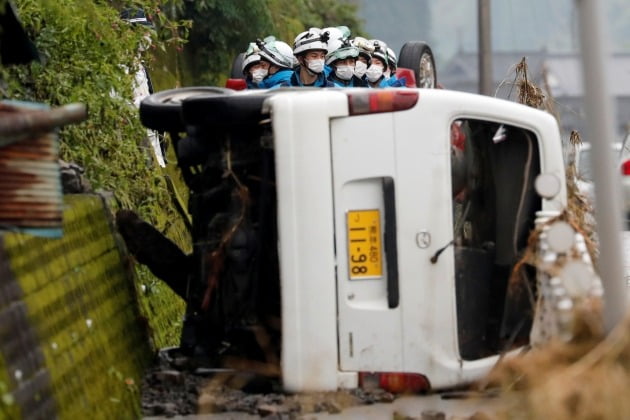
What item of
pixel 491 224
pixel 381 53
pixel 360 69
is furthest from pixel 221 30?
pixel 491 224

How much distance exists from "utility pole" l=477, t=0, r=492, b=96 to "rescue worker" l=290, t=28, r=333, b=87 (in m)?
18.7

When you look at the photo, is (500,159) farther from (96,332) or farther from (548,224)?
(96,332)

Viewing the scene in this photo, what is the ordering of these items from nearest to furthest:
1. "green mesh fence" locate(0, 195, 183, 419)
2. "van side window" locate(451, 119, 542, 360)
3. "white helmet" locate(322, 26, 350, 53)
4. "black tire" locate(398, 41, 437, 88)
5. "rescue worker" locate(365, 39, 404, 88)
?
"green mesh fence" locate(0, 195, 183, 419) → "van side window" locate(451, 119, 542, 360) → "rescue worker" locate(365, 39, 404, 88) → "white helmet" locate(322, 26, 350, 53) → "black tire" locate(398, 41, 437, 88)

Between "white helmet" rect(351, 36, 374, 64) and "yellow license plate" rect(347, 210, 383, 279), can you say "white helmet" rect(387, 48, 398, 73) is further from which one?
"yellow license plate" rect(347, 210, 383, 279)

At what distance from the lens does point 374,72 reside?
555 inches

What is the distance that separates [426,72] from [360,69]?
130cm

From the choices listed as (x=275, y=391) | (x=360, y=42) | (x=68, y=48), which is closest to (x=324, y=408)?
(x=275, y=391)

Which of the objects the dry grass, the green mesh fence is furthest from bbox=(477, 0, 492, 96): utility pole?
the dry grass

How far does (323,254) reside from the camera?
869 cm

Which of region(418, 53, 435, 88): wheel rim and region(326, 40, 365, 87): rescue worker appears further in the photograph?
region(418, 53, 435, 88): wheel rim

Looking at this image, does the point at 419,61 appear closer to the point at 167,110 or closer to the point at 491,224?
the point at 491,224

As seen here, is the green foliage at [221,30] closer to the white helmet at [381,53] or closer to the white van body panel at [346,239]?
the white helmet at [381,53]

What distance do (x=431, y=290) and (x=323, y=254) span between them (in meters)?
0.60

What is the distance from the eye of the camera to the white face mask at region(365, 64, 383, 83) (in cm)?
1404
